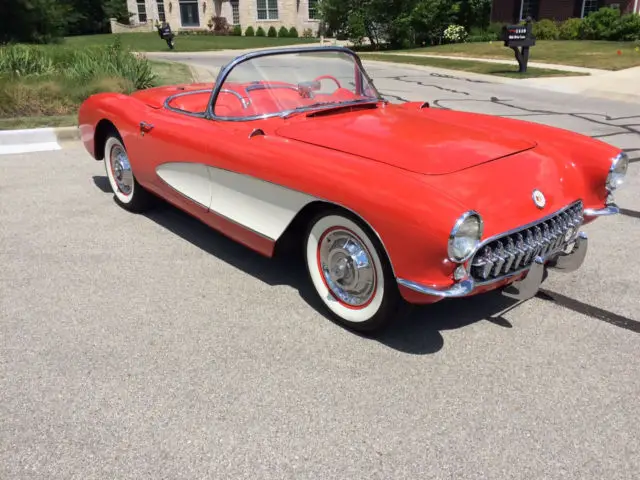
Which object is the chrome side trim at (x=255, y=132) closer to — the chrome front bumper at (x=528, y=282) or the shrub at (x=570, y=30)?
the chrome front bumper at (x=528, y=282)

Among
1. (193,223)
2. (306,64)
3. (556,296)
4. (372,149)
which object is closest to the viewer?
(372,149)

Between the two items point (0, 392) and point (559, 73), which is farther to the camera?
point (559, 73)

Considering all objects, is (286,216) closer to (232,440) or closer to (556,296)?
(232,440)

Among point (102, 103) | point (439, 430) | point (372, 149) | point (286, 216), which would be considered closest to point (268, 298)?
point (286, 216)

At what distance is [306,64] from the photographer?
4.11m

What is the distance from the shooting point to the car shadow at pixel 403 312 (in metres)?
3.05

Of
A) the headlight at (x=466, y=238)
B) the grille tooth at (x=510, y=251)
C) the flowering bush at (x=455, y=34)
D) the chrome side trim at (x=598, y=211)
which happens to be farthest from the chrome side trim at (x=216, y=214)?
the flowering bush at (x=455, y=34)

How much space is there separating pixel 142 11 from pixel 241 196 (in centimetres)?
5284

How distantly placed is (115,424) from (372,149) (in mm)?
1811

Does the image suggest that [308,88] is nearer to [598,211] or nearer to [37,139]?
[598,211]

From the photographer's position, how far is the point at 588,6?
3039 centimetres

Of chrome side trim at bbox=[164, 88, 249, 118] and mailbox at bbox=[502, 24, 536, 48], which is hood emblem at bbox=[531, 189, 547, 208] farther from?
mailbox at bbox=[502, 24, 536, 48]

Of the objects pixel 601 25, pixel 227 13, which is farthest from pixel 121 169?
pixel 227 13

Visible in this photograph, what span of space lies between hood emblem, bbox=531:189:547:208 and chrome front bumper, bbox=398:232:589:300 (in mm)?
279
